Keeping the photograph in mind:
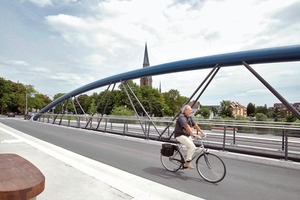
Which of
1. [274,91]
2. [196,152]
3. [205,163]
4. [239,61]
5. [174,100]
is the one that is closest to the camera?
[205,163]

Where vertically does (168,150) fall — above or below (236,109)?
below

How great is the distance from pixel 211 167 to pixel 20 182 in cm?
414

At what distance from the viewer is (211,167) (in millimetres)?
5512

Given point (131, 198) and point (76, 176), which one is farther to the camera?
point (76, 176)

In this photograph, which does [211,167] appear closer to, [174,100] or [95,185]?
[95,185]

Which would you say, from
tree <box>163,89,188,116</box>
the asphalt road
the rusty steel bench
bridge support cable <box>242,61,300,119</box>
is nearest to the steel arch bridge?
bridge support cable <box>242,61,300,119</box>

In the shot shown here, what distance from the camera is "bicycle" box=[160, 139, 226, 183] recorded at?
17.6ft

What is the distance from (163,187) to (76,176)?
202 cm

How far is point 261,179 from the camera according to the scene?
577cm

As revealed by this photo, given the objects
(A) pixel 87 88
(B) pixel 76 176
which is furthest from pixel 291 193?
(A) pixel 87 88

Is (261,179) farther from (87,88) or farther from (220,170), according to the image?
(87,88)

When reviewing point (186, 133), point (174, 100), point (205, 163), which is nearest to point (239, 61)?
point (186, 133)

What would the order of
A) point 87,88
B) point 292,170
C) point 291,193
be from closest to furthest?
1. point 291,193
2. point 292,170
3. point 87,88

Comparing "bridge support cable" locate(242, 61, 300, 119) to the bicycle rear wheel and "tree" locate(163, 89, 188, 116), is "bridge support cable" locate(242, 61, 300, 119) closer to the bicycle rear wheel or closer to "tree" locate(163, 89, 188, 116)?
the bicycle rear wheel
